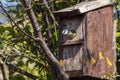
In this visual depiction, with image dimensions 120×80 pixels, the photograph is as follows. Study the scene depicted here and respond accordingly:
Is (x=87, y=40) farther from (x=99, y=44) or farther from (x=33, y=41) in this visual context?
(x=33, y=41)

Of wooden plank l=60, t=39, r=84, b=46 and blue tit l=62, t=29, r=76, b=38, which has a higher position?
blue tit l=62, t=29, r=76, b=38

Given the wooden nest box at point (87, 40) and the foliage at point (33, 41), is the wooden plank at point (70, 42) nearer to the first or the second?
the wooden nest box at point (87, 40)

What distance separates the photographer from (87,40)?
430 cm

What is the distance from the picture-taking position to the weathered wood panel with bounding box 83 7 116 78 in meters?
4.29

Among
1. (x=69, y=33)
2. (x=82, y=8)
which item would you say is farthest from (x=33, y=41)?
(x=82, y=8)

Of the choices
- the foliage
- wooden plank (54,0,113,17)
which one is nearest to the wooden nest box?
wooden plank (54,0,113,17)

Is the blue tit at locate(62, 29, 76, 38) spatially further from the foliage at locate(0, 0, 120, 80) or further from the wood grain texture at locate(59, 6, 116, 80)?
the foliage at locate(0, 0, 120, 80)

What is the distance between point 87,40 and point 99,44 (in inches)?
8.0

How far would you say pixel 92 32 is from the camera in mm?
4395

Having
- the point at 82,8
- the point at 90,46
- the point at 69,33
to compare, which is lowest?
the point at 90,46

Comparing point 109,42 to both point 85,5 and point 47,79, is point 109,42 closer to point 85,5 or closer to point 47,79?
point 85,5

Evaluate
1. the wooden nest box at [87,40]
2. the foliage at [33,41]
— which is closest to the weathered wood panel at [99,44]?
the wooden nest box at [87,40]

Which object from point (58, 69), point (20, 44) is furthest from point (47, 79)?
point (58, 69)

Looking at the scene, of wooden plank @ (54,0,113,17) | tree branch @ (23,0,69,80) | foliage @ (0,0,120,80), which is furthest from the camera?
foliage @ (0,0,120,80)
